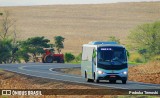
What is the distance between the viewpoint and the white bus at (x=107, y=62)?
4394 centimetres

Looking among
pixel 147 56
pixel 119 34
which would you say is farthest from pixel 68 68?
pixel 119 34

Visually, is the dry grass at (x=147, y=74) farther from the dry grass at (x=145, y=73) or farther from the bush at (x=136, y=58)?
the bush at (x=136, y=58)

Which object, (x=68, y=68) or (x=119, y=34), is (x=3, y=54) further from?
(x=119, y=34)

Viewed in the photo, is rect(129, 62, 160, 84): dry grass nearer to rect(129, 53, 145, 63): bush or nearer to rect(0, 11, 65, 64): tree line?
rect(129, 53, 145, 63): bush

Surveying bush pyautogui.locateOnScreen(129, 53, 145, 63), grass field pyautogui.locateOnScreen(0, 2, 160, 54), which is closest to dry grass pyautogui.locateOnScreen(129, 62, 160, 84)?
bush pyautogui.locateOnScreen(129, 53, 145, 63)

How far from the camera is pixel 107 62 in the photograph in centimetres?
4438

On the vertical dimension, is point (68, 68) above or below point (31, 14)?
below

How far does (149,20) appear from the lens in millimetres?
151375

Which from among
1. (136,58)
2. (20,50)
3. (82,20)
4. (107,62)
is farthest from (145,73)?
(82,20)

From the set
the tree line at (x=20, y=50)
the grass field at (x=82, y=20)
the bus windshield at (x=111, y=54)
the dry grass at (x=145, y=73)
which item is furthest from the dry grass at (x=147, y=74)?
the grass field at (x=82, y=20)

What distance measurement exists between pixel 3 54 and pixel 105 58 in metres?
53.4

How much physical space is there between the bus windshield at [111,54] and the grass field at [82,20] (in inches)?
3245

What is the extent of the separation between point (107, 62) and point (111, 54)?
70 centimetres

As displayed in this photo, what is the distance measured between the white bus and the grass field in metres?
82.2
